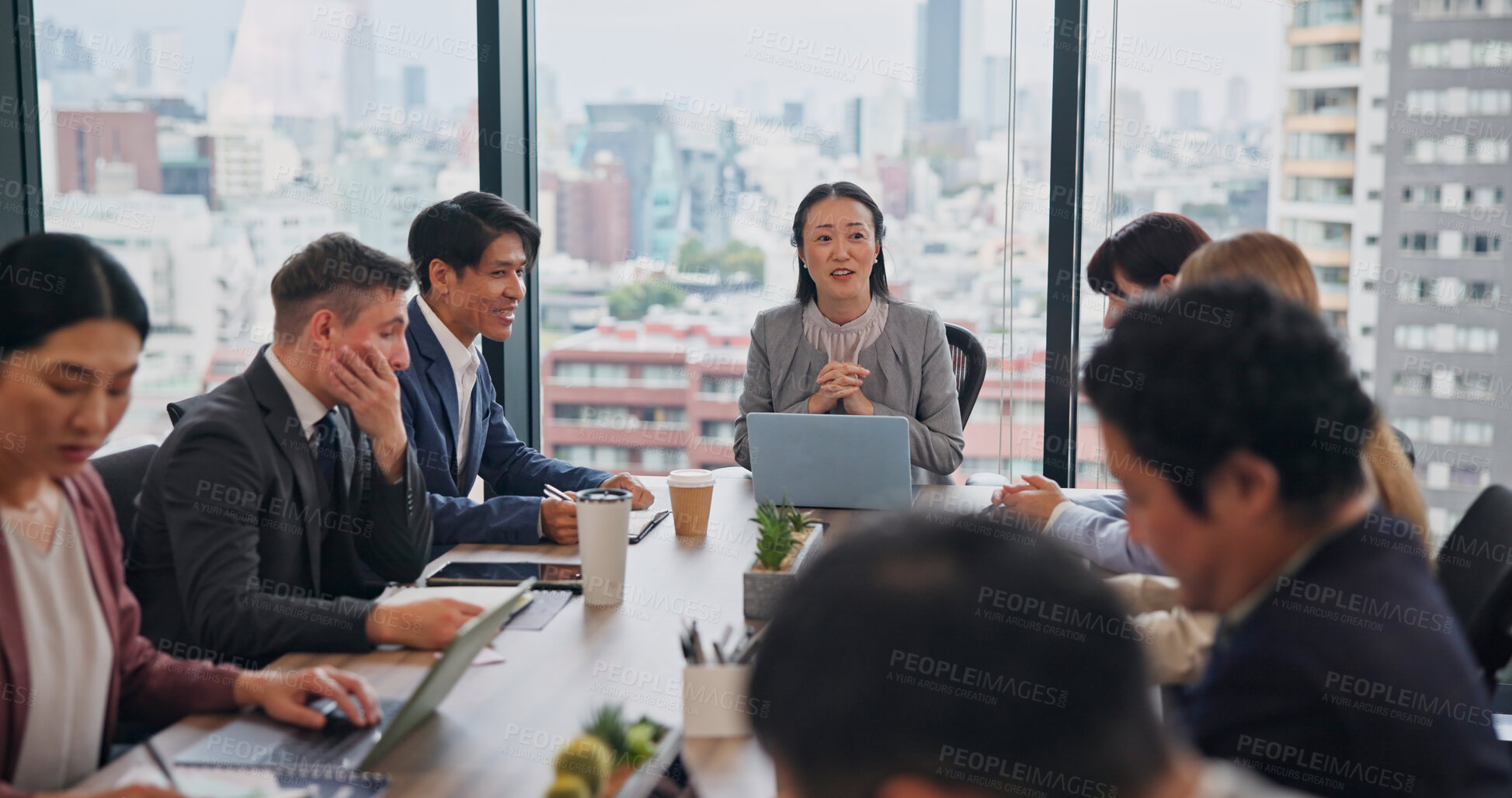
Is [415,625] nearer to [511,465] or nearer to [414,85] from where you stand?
[511,465]

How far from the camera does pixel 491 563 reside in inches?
75.5

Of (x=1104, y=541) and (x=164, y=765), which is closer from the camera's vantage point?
(x=164, y=765)

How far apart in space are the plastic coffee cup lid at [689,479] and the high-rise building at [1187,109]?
203 centimetres

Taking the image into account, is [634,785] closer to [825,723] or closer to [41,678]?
[825,723]

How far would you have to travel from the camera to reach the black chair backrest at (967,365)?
3131 mm

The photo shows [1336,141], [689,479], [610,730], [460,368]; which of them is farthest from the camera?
[1336,141]

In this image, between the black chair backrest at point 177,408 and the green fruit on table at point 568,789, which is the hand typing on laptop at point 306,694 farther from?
the black chair backrest at point 177,408

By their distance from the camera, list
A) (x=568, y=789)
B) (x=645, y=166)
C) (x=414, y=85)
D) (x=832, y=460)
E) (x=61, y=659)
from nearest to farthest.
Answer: (x=568, y=789) → (x=61, y=659) → (x=832, y=460) → (x=414, y=85) → (x=645, y=166)

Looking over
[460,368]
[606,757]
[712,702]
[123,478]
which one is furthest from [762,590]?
[460,368]

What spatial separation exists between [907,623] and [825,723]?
7cm

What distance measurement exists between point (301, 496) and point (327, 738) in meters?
0.59

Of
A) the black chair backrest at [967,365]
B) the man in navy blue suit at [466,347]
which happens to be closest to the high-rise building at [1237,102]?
the black chair backrest at [967,365]

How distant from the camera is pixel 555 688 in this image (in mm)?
1374

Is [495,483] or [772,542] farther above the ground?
[772,542]
